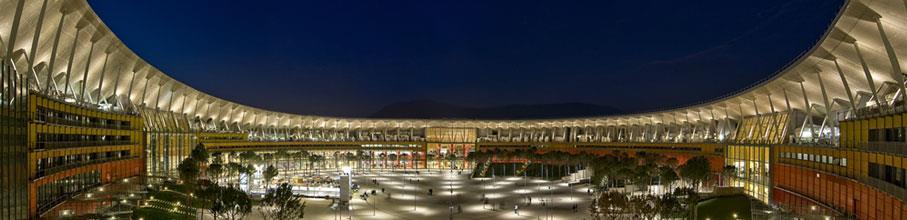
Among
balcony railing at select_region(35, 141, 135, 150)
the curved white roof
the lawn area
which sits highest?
the curved white roof

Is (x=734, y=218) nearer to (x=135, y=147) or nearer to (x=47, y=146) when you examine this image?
(x=47, y=146)

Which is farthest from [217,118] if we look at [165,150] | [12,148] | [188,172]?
[12,148]

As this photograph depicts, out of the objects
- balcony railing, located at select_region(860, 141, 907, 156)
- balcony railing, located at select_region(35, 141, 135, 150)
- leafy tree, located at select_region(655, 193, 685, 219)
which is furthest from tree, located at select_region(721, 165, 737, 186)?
balcony railing, located at select_region(35, 141, 135, 150)

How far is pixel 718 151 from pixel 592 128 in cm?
6975

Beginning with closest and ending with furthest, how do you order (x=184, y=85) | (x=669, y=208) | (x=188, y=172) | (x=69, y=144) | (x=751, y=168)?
(x=669, y=208) → (x=69, y=144) → (x=188, y=172) → (x=751, y=168) → (x=184, y=85)

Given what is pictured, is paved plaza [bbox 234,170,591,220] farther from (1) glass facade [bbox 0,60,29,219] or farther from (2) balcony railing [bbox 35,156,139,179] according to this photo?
(1) glass facade [bbox 0,60,29,219]

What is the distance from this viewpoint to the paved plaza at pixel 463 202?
2201 inches

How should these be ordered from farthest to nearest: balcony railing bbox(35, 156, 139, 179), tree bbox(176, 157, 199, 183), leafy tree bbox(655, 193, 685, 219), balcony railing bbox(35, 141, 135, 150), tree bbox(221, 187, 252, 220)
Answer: tree bbox(176, 157, 199, 183)
leafy tree bbox(655, 193, 685, 219)
tree bbox(221, 187, 252, 220)
balcony railing bbox(35, 141, 135, 150)
balcony railing bbox(35, 156, 139, 179)

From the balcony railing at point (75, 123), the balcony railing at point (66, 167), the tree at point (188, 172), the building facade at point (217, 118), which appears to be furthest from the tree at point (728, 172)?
the balcony railing at point (75, 123)

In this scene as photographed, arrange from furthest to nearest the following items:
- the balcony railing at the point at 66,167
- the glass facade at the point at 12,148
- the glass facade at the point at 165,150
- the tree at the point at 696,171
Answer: the glass facade at the point at 165,150
the tree at the point at 696,171
the balcony railing at the point at 66,167
the glass facade at the point at 12,148

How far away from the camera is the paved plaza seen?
5591 cm

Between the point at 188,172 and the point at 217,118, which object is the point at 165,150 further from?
the point at 217,118

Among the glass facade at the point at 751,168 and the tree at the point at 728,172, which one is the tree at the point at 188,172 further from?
the glass facade at the point at 751,168

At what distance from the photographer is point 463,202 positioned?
6694cm
